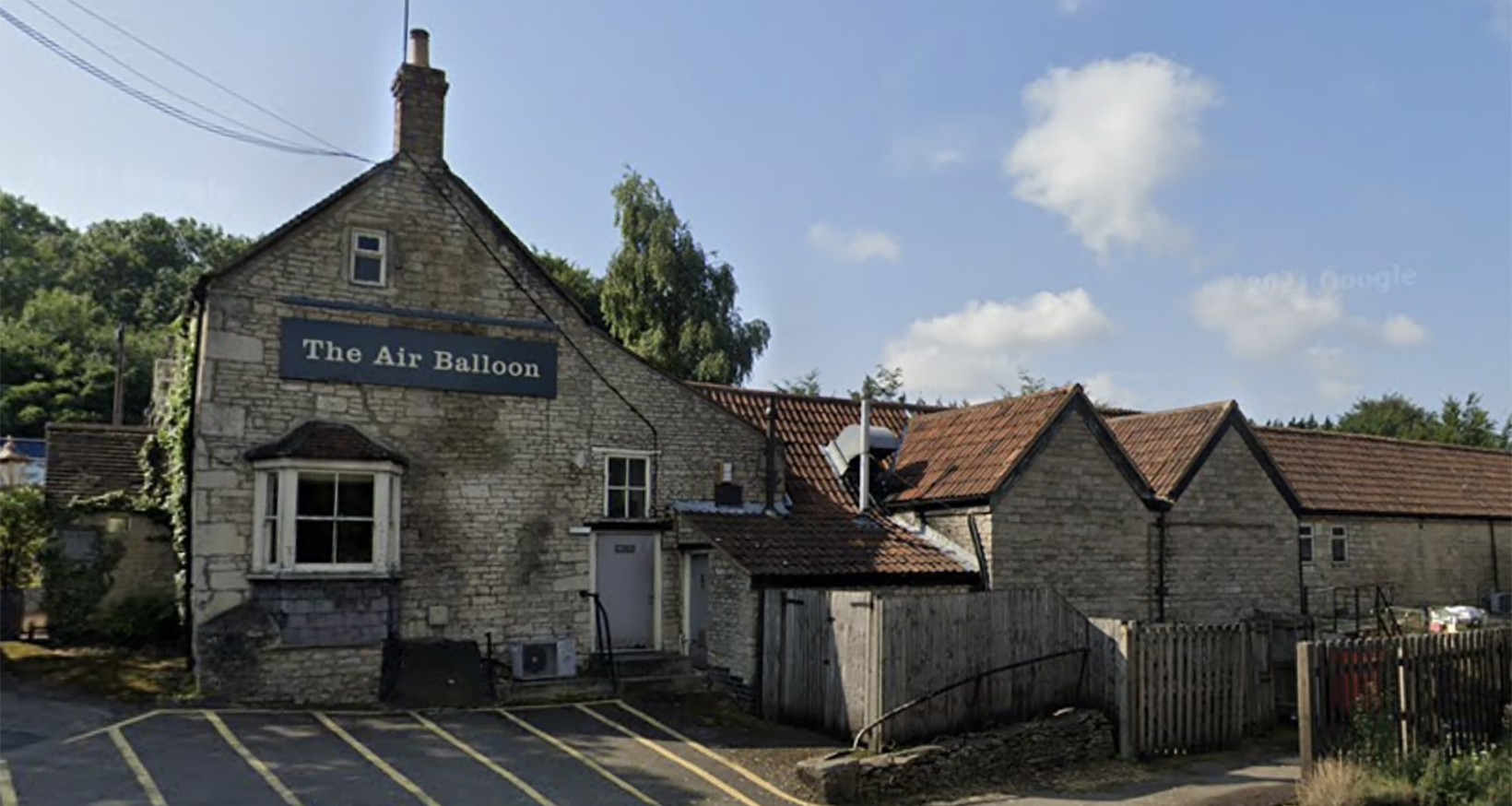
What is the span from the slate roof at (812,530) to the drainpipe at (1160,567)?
4.45 metres

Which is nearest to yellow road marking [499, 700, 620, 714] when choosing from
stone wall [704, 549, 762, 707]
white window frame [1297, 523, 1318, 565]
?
→ stone wall [704, 549, 762, 707]

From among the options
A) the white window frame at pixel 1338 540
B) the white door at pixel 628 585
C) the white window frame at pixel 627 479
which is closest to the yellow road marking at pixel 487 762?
the white door at pixel 628 585

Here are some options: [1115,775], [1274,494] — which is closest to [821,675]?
[1115,775]

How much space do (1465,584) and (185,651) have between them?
32773 mm

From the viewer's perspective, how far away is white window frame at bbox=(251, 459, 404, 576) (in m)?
15.9

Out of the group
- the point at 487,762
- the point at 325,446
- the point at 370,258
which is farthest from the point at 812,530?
the point at 370,258

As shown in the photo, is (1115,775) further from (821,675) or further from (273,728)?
(273,728)

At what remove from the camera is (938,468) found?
2023 cm

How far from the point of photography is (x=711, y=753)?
46.2 ft

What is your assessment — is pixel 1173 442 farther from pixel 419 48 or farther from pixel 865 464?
pixel 419 48

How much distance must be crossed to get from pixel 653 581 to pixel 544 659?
2.37 m

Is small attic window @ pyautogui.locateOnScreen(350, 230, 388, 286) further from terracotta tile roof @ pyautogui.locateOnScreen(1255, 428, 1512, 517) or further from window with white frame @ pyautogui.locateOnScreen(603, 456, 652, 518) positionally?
terracotta tile roof @ pyautogui.locateOnScreen(1255, 428, 1512, 517)

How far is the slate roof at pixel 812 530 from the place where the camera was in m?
17.2

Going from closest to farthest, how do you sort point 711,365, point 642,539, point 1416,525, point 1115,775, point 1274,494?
point 1115,775 → point 642,539 → point 1274,494 → point 1416,525 → point 711,365
